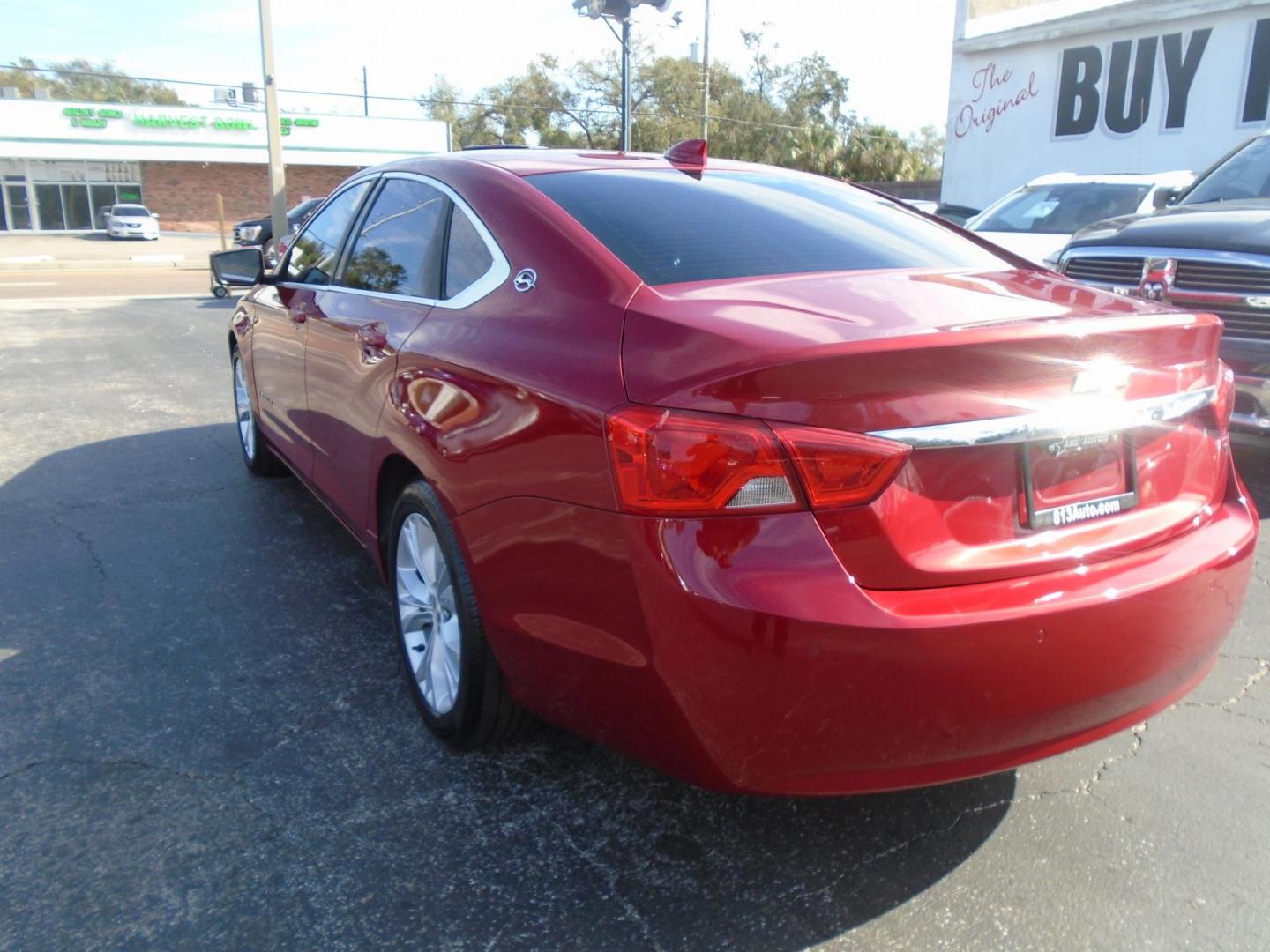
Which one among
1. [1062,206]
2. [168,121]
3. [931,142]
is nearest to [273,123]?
[1062,206]

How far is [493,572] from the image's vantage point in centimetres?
257

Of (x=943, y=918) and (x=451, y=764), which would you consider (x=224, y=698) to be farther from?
(x=943, y=918)

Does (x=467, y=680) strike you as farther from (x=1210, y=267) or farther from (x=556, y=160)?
(x=1210, y=267)

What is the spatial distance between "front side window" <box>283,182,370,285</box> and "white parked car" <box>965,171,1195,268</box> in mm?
6413

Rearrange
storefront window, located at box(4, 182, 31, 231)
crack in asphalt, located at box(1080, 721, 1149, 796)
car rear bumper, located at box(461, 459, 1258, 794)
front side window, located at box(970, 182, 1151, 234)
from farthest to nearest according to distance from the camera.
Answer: storefront window, located at box(4, 182, 31, 231), front side window, located at box(970, 182, 1151, 234), crack in asphalt, located at box(1080, 721, 1149, 796), car rear bumper, located at box(461, 459, 1258, 794)

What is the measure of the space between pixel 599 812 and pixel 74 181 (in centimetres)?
5366

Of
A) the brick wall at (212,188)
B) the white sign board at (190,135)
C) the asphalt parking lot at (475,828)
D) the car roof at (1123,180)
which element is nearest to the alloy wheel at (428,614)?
the asphalt parking lot at (475,828)

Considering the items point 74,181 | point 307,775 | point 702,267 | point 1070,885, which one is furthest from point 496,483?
point 74,181

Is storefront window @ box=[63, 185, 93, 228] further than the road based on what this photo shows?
Yes

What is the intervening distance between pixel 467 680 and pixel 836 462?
4.15 ft

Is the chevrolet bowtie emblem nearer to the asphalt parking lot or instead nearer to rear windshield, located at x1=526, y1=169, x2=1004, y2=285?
rear windshield, located at x1=526, y1=169, x2=1004, y2=285

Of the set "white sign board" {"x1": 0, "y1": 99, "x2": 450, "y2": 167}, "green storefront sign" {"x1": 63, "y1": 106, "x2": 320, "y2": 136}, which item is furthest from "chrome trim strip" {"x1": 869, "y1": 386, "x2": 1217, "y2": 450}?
"green storefront sign" {"x1": 63, "y1": 106, "x2": 320, "y2": 136}

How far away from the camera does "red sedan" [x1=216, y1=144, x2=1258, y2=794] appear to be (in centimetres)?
203

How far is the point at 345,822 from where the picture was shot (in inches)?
105
